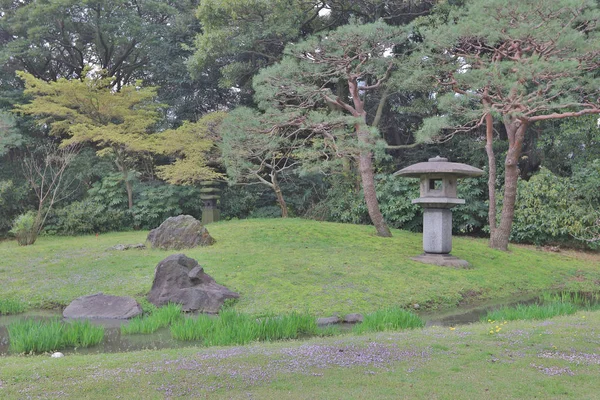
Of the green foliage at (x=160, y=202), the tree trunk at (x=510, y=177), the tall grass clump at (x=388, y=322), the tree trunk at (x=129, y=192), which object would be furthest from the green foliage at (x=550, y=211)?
the tree trunk at (x=129, y=192)

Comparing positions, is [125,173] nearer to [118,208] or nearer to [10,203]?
[118,208]

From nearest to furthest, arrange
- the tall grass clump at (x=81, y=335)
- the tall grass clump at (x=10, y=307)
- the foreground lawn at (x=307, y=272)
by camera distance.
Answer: the tall grass clump at (x=81, y=335) < the tall grass clump at (x=10, y=307) < the foreground lawn at (x=307, y=272)

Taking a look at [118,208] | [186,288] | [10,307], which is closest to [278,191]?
[118,208]

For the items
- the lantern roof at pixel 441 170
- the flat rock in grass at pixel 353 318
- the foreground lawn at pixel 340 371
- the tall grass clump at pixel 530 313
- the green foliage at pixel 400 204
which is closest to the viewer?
the foreground lawn at pixel 340 371

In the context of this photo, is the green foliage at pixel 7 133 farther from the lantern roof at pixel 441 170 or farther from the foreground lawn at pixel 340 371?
the foreground lawn at pixel 340 371

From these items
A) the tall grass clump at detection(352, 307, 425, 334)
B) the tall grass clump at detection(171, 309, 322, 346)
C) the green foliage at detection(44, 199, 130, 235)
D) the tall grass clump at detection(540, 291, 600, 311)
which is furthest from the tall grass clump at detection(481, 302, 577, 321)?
the green foliage at detection(44, 199, 130, 235)

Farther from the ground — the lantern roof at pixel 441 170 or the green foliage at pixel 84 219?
the lantern roof at pixel 441 170

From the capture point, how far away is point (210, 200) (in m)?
15.3

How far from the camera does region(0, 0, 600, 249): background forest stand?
387 inches

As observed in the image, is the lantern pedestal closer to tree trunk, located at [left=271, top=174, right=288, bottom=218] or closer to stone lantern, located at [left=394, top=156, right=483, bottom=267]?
stone lantern, located at [left=394, top=156, right=483, bottom=267]

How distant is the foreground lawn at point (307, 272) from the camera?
22.5ft

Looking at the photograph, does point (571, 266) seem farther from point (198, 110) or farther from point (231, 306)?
point (198, 110)

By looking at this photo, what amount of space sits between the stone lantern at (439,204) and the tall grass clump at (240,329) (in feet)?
16.3

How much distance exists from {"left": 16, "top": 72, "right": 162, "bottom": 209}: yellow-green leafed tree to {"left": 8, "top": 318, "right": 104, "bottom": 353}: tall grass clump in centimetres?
1062
